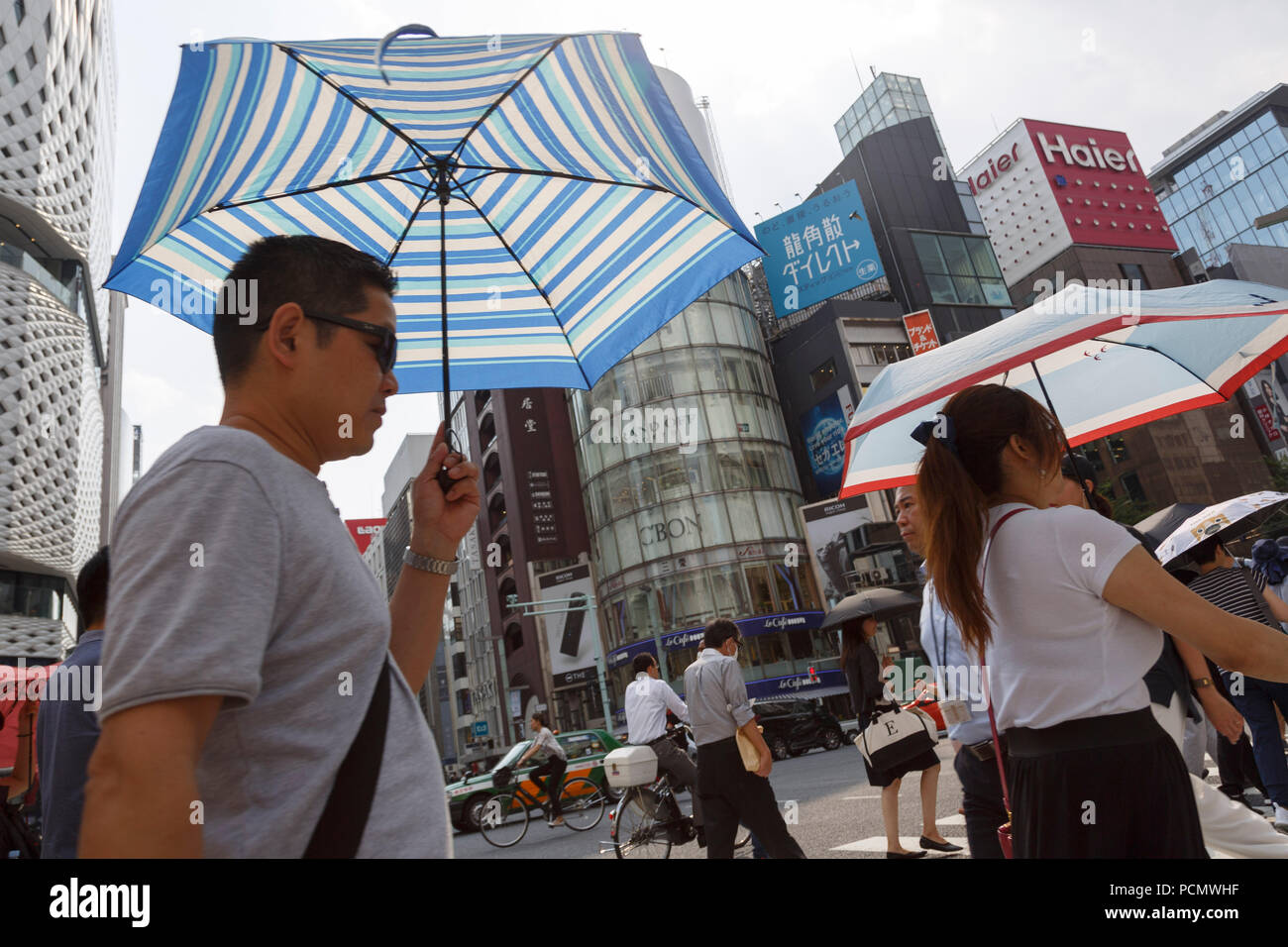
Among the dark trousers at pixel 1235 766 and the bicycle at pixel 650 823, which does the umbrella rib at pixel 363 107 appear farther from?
the dark trousers at pixel 1235 766

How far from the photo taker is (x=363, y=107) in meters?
3.06

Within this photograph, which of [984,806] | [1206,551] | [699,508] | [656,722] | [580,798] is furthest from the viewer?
[699,508]

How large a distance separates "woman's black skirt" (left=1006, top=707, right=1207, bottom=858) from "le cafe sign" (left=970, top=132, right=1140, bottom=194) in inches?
2632

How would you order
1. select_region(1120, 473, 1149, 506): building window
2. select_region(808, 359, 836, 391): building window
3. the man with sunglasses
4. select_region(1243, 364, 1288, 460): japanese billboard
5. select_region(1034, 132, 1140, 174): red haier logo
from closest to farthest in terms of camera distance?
the man with sunglasses → select_region(808, 359, 836, 391): building window → select_region(1243, 364, 1288, 460): japanese billboard → select_region(1120, 473, 1149, 506): building window → select_region(1034, 132, 1140, 174): red haier logo

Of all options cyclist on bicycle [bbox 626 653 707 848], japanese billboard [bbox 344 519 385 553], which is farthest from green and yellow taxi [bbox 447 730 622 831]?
japanese billboard [bbox 344 519 385 553]

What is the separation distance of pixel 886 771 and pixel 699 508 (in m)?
35.8

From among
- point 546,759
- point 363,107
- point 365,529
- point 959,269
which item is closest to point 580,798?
point 546,759

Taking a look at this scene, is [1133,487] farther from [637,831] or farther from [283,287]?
[283,287]

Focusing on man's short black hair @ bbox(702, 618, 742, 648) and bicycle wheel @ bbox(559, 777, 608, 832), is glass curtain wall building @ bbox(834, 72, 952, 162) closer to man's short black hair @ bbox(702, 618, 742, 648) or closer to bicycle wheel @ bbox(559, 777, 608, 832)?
bicycle wheel @ bbox(559, 777, 608, 832)

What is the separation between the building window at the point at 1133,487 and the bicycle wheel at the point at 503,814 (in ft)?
158

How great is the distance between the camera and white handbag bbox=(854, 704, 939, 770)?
5.47 meters
